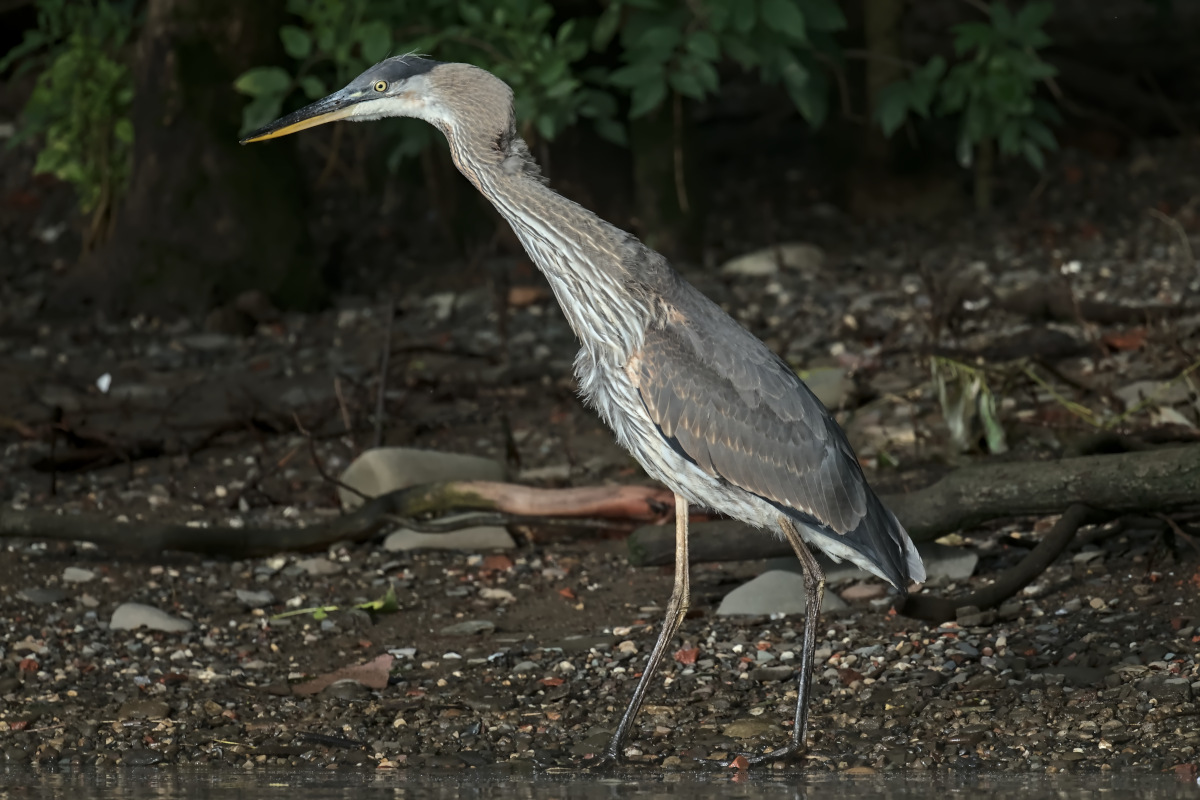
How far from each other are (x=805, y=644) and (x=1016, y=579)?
40.6 inches

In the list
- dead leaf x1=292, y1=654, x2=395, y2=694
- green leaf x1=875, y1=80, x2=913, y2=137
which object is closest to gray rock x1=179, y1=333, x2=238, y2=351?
green leaf x1=875, y1=80, x2=913, y2=137

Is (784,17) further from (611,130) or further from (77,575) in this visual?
(77,575)

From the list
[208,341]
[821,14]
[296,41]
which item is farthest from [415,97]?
[208,341]

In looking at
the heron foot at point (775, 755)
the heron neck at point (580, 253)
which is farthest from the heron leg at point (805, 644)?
the heron neck at point (580, 253)

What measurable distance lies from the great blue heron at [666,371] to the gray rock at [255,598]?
187 cm

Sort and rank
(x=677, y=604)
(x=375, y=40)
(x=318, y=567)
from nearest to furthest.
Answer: (x=677, y=604), (x=318, y=567), (x=375, y=40)

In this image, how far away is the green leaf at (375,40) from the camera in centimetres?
862

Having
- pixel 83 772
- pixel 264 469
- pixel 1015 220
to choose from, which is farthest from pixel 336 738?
pixel 1015 220

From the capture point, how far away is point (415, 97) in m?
4.78

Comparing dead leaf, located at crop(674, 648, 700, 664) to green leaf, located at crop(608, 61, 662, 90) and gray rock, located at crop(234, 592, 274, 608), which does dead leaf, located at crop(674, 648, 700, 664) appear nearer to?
gray rock, located at crop(234, 592, 274, 608)

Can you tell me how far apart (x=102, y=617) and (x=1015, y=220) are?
7.84 metres

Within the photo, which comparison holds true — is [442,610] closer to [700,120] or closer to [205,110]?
[205,110]

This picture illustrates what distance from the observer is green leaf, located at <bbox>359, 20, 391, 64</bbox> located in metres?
8.62

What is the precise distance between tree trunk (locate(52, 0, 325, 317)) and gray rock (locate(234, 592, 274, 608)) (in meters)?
4.51
